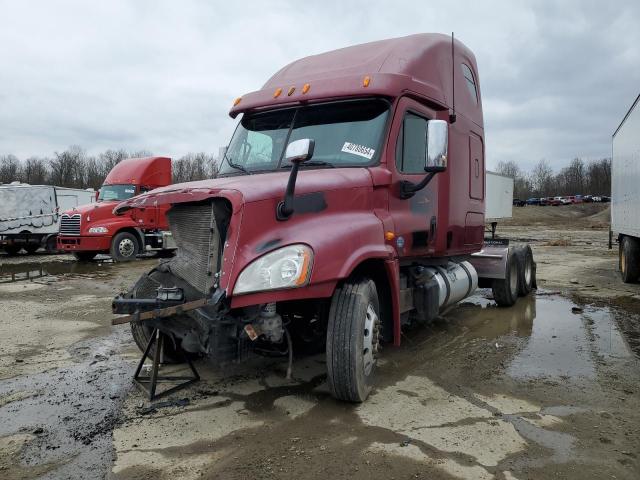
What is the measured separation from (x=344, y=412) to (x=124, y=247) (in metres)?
13.2

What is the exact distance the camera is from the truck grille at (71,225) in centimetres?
1512

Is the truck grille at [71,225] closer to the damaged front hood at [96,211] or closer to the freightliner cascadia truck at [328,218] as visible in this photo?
the damaged front hood at [96,211]

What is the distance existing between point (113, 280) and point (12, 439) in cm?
862

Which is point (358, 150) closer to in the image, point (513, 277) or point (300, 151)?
point (300, 151)

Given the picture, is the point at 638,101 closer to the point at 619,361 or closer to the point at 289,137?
the point at 619,361

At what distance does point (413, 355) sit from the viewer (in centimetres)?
574

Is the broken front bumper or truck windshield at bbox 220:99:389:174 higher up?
truck windshield at bbox 220:99:389:174

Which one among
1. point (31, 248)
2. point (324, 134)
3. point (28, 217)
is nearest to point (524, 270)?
point (324, 134)

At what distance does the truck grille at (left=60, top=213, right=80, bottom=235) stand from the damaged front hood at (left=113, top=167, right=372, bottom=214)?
38.6 feet

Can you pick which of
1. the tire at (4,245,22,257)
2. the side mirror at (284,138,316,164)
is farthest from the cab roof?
the tire at (4,245,22,257)

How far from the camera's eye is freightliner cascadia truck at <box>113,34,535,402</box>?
3.72m

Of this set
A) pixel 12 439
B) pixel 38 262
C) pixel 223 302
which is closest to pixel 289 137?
pixel 223 302

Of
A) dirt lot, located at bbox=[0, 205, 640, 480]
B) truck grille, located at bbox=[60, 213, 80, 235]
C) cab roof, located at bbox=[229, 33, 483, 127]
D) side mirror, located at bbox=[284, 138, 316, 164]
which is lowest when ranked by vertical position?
dirt lot, located at bbox=[0, 205, 640, 480]

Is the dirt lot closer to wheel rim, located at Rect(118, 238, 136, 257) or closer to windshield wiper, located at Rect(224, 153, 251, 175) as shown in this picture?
windshield wiper, located at Rect(224, 153, 251, 175)
